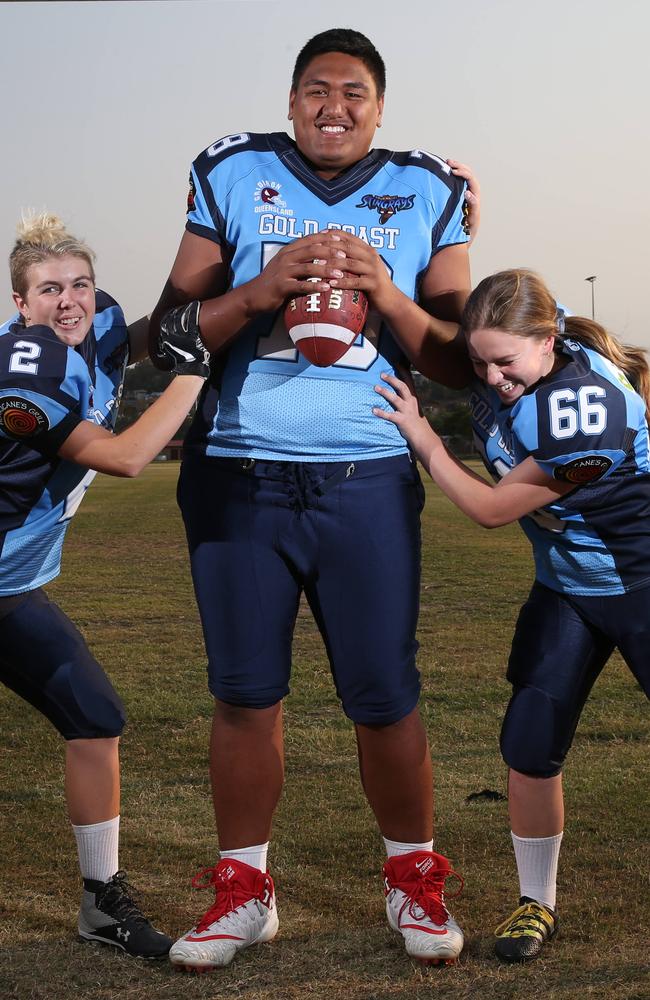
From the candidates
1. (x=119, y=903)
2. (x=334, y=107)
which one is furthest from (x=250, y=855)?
(x=334, y=107)

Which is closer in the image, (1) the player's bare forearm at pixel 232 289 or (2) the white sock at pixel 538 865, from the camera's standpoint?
(1) the player's bare forearm at pixel 232 289

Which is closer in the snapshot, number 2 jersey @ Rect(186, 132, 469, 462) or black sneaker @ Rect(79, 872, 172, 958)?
number 2 jersey @ Rect(186, 132, 469, 462)

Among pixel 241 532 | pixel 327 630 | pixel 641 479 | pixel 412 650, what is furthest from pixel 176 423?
pixel 641 479

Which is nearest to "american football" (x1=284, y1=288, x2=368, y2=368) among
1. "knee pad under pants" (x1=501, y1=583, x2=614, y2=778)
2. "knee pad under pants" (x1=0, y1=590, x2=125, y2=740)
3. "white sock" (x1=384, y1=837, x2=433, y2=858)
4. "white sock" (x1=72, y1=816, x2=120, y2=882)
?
"knee pad under pants" (x1=501, y1=583, x2=614, y2=778)

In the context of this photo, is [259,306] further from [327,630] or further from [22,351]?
[327,630]

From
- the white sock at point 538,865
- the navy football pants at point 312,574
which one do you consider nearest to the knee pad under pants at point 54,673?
the navy football pants at point 312,574

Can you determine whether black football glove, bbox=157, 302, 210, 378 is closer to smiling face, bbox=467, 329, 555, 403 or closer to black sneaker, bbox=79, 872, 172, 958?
smiling face, bbox=467, 329, 555, 403

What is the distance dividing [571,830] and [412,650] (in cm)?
153

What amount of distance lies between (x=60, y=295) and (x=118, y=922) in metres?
1.70

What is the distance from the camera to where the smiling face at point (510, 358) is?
9.65ft

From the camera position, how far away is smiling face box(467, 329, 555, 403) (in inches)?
116

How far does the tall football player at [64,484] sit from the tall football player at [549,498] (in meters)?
0.76

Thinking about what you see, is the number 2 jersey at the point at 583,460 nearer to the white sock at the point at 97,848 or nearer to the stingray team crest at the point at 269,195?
the stingray team crest at the point at 269,195

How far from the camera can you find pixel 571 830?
14.0 feet
